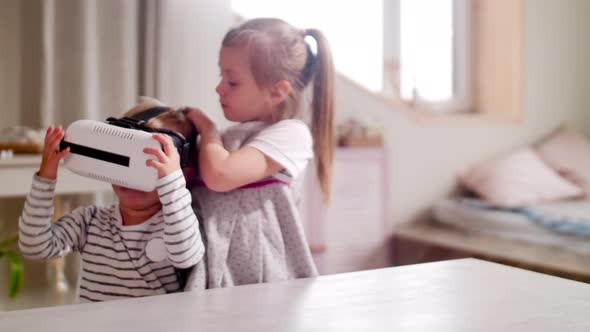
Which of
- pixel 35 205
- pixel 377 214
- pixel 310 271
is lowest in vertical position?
pixel 377 214

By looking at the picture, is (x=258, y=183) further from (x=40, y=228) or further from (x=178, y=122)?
(x=40, y=228)

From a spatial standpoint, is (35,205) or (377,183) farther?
(377,183)

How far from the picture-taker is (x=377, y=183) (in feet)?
9.05

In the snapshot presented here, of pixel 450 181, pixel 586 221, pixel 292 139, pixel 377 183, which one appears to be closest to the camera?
pixel 292 139

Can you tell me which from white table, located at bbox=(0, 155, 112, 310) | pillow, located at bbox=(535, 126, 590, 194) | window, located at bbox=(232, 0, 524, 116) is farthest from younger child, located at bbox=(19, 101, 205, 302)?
pillow, located at bbox=(535, 126, 590, 194)

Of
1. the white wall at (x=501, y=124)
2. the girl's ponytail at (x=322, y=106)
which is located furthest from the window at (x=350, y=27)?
the girl's ponytail at (x=322, y=106)

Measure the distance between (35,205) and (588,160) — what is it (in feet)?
9.67

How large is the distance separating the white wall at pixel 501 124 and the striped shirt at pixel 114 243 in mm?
1839

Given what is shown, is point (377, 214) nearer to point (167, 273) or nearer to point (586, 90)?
point (586, 90)

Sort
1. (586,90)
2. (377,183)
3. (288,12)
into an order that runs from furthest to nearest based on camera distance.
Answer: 1. (586,90)
2. (377,183)
3. (288,12)

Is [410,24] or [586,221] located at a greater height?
[410,24]

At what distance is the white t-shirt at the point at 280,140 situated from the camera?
944mm

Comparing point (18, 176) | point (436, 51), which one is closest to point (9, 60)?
point (18, 176)

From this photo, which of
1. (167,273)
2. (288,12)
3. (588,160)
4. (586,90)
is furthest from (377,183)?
(167,273)
